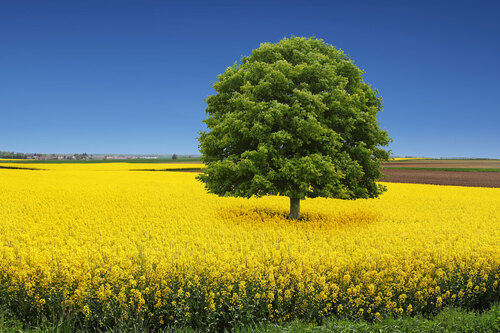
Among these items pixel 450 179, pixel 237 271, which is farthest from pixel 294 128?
pixel 450 179

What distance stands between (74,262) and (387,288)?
8.61 meters

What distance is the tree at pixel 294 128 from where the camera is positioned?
49.1 feet

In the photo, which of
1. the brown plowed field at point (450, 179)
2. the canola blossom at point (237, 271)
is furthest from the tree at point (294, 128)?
the brown plowed field at point (450, 179)

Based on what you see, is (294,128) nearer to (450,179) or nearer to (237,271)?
(237,271)

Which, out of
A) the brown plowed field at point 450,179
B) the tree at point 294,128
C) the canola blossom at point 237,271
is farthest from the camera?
the brown plowed field at point 450,179

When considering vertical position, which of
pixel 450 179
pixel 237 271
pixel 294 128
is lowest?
pixel 237 271

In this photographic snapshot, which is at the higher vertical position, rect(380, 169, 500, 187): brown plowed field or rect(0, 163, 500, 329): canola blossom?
rect(380, 169, 500, 187): brown plowed field

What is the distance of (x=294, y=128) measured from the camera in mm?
15641

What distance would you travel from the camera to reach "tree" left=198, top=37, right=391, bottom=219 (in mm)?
14977

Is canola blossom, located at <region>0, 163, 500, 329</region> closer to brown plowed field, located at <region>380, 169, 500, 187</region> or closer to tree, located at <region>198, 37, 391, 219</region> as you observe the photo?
tree, located at <region>198, 37, 391, 219</region>

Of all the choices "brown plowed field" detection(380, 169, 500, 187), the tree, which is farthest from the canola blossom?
"brown plowed field" detection(380, 169, 500, 187)

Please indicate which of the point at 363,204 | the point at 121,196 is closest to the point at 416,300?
the point at 363,204

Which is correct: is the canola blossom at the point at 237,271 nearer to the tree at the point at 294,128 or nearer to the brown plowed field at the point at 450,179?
the tree at the point at 294,128

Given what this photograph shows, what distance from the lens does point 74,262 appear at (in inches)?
366
